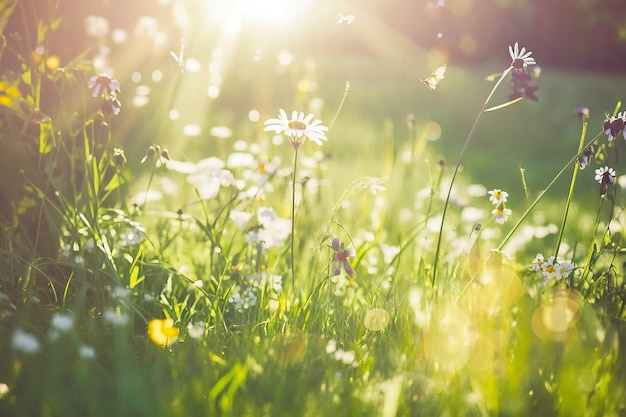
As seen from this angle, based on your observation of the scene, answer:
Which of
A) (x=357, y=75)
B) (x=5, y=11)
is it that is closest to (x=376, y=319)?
(x=5, y=11)

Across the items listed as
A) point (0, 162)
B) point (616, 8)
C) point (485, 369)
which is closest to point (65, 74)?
point (0, 162)

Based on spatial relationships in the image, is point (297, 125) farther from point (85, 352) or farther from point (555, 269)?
point (555, 269)

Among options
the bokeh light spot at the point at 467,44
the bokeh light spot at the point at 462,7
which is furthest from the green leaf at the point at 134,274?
the bokeh light spot at the point at 467,44

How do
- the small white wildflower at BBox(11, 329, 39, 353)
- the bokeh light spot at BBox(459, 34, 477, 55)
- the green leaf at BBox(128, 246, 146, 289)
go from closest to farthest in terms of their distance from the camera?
the small white wildflower at BBox(11, 329, 39, 353)
the green leaf at BBox(128, 246, 146, 289)
the bokeh light spot at BBox(459, 34, 477, 55)

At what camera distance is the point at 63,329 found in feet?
5.86

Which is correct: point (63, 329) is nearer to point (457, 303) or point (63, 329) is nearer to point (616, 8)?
point (457, 303)

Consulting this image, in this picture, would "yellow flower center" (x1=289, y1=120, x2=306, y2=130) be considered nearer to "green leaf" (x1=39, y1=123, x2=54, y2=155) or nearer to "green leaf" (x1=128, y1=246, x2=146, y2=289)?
"green leaf" (x1=128, y1=246, x2=146, y2=289)

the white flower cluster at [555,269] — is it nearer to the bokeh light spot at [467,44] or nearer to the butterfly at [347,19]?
the butterfly at [347,19]

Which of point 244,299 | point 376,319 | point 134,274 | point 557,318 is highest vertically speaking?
point 557,318

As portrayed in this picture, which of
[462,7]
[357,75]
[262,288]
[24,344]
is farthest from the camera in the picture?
[462,7]

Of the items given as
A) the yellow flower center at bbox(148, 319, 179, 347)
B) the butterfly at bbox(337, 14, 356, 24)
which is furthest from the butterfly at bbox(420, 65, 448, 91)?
the yellow flower center at bbox(148, 319, 179, 347)

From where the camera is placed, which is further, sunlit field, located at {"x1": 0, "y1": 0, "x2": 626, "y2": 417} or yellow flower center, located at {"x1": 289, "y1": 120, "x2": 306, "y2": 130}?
yellow flower center, located at {"x1": 289, "y1": 120, "x2": 306, "y2": 130}

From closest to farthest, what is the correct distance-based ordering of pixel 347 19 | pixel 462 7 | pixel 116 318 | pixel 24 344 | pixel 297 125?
pixel 24 344, pixel 116 318, pixel 297 125, pixel 347 19, pixel 462 7

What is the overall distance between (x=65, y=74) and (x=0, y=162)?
1.19 feet
